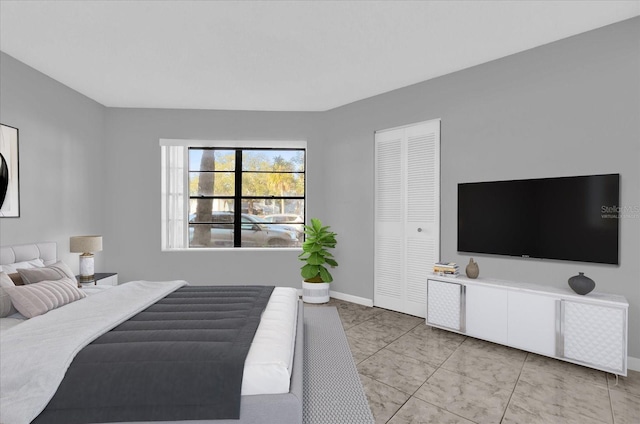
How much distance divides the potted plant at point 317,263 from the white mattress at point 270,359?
2290 mm

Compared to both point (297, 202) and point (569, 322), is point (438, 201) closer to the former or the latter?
point (569, 322)

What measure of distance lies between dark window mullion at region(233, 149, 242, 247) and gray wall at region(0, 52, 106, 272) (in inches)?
73.2

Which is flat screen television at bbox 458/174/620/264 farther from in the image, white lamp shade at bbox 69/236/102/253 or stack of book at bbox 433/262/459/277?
white lamp shade at bbox 69/236/102/253

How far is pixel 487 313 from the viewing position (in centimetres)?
319

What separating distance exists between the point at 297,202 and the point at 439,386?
344 centimetres

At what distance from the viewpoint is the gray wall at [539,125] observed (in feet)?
8.97

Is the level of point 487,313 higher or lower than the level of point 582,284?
lower

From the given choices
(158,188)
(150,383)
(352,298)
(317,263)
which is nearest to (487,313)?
(352,298)

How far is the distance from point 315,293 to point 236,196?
193 centimetres

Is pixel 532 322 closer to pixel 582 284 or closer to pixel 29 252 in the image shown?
pixel 582 284

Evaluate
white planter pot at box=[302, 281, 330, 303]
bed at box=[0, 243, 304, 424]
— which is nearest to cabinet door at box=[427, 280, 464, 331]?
bed at box=[0, 243, 304, 424]

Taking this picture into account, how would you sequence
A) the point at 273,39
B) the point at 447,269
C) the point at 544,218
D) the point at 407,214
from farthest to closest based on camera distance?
the point at 407,214
the point at 447,269
the point at 544,218
the point at 273,39

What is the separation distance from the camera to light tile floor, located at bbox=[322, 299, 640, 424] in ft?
6.88

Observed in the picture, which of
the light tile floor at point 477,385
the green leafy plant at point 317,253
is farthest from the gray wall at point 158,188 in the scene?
the light tile floor at point 477,385
